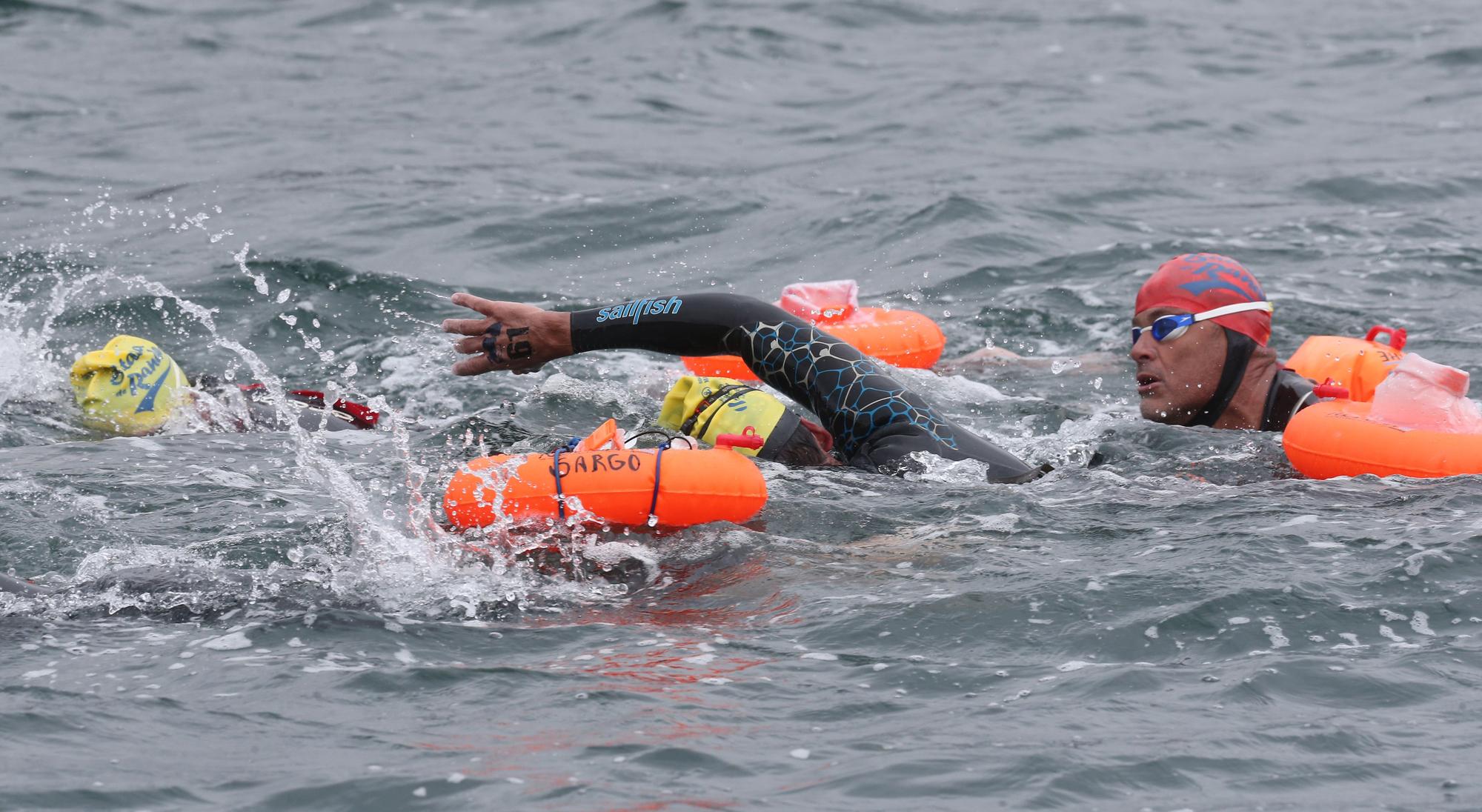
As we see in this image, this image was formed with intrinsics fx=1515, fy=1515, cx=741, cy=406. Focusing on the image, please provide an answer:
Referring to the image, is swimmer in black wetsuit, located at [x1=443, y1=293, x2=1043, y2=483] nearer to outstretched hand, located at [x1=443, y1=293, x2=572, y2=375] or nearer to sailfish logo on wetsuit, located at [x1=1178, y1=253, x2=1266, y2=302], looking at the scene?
outstretched hand, located at [x1=443, y1=293, x2=572, y2=375]

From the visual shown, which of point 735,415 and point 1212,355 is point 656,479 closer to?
point 735,415

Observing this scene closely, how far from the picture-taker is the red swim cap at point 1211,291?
23.2 ft

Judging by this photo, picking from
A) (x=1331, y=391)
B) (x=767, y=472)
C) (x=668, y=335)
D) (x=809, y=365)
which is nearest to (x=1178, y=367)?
(x=1331, y=391)

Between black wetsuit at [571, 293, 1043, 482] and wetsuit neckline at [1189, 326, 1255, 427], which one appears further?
wetsuit neckline at [1189, 326, 1255, 427]

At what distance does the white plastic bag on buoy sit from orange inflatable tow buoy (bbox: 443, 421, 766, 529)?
285 cm

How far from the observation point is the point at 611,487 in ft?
17.7

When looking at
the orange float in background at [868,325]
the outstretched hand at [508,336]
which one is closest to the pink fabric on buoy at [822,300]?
the orange float in background at [868,325]

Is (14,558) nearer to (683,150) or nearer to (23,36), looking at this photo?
(683,150)

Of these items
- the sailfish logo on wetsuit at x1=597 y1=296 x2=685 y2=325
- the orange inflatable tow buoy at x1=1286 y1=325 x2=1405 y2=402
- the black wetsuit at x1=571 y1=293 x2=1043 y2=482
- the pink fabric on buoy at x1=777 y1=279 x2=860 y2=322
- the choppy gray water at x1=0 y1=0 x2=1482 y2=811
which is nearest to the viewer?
the choppy gray water at x1=0 y1=0 x2=1482 y2=811

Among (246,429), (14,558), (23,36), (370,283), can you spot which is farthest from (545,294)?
(23,36)

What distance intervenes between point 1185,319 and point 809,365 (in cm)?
189

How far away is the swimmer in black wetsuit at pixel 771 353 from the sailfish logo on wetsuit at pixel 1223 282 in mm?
1284

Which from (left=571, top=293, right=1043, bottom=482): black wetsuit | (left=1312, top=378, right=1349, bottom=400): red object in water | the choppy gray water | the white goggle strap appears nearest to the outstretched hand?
(left=571, top=293, right=1043, bottom=482): black wetsuit

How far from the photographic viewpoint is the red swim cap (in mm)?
7059
